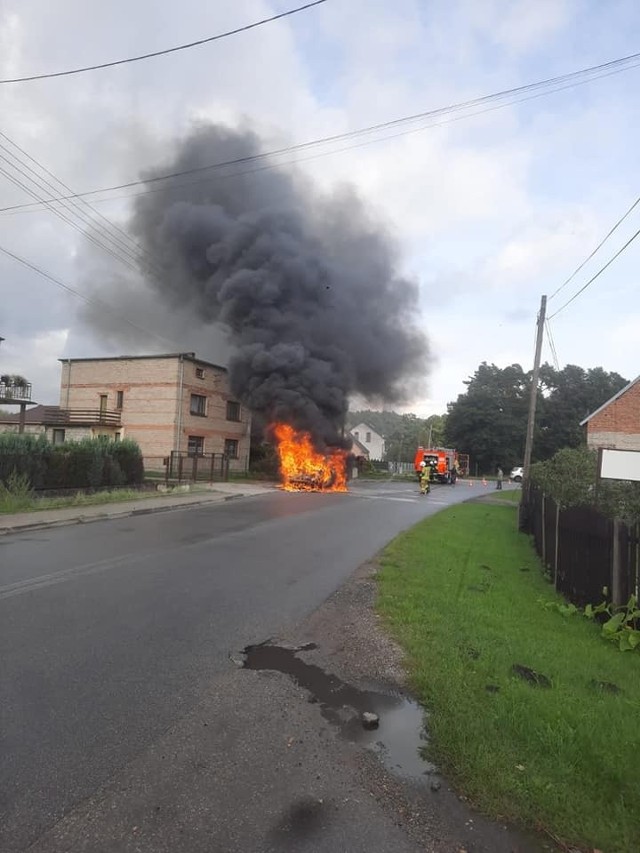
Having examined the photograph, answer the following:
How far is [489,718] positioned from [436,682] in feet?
2.17

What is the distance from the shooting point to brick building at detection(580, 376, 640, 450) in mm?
24625

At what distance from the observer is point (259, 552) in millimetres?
9906

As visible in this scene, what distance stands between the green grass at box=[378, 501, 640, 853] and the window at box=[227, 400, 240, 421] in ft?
105

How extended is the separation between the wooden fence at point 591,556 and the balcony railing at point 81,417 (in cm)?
3063

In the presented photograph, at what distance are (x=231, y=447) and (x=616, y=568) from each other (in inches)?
1370

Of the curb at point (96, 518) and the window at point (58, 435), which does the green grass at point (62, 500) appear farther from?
the window at point (58, 435)

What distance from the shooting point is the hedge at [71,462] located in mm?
17422

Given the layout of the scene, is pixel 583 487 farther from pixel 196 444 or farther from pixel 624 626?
pixel 196 444

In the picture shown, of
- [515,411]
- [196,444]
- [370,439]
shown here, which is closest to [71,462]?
[196,444]

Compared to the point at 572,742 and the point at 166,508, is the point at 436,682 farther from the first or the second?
the point at 166,508

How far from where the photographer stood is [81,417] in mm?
36219

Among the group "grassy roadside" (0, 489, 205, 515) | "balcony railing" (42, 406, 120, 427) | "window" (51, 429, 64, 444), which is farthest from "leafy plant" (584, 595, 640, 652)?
"window" (51, 429, 64, 444)

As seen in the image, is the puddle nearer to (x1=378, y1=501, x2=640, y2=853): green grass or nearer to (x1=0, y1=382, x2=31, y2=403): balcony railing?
(x1=378, y1=501, x2=640, y2=853): green grass

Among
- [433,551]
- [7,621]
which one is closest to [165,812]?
[7,621]
